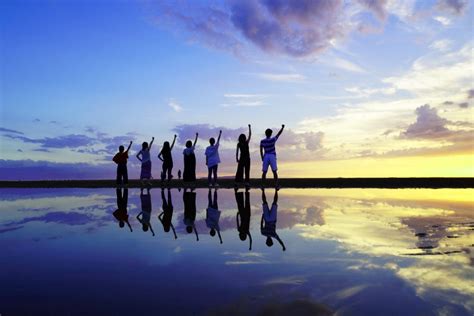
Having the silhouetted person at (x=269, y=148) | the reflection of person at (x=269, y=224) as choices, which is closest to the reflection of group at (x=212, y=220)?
the reflection of person at (x=269, y=224)

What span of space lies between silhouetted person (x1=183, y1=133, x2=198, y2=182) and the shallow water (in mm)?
12608

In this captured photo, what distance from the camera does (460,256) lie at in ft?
17.9

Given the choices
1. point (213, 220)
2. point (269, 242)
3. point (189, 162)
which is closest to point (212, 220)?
point (213, 220)

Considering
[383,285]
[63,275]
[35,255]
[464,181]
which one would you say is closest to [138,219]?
[35,255]

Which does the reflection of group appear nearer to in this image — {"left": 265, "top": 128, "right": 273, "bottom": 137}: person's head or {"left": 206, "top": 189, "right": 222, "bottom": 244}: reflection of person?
{"left": 206, "top": 189, "right": 222, "bottom": 244}: reflection of person

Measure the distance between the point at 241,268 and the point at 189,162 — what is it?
686 inches

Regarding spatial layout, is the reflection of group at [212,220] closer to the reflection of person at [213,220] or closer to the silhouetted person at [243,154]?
the reflection of person at [213,220]

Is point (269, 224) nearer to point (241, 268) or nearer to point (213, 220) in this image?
point (213, 220)

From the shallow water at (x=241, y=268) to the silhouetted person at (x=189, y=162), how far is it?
12608mm

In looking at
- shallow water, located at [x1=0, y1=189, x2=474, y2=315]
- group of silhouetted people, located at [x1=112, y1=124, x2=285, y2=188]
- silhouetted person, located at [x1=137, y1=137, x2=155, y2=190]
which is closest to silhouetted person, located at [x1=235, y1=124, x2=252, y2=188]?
group of silhouetted people, located at [x1=112, y1=124, x2=285, y2=188]

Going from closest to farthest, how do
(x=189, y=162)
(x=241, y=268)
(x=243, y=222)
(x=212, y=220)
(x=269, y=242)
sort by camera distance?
1. (x=241, y=268)
2. (x=269, y=242)
3. (x=243, y=222)
4. (x=212, y=220)
5. (x=189, y=162)

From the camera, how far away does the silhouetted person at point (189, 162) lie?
2159 cm

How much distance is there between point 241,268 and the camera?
15.6ft

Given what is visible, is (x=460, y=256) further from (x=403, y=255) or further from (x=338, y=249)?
(x=338, y=249)
